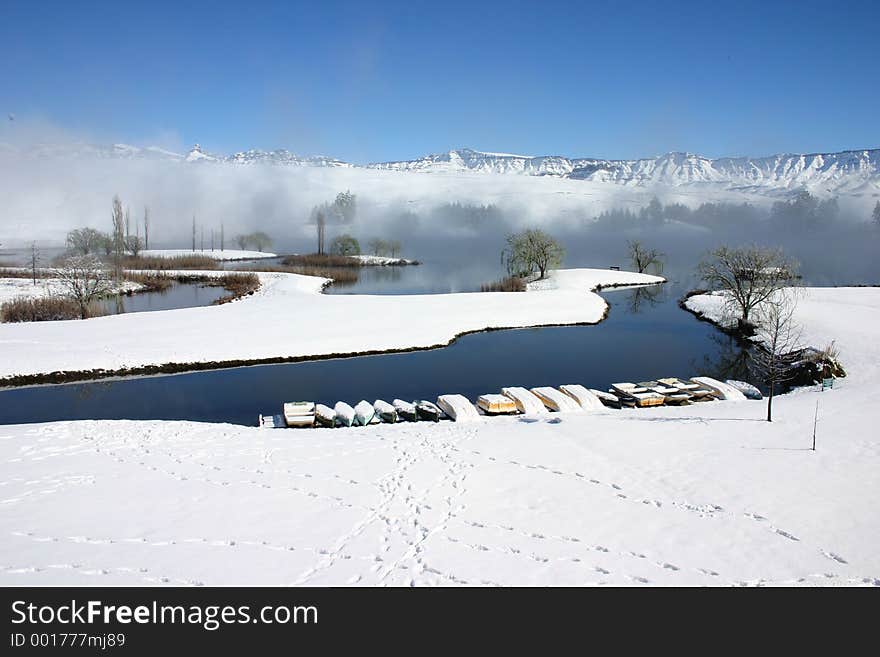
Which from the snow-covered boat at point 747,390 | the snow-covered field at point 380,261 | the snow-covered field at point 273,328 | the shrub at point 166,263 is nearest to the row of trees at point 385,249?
the snow-covered field at point 380,261

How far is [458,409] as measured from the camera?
23.6 meters

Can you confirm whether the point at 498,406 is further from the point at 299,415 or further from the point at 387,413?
the point at 299,415

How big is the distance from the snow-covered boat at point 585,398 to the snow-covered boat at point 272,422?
1293 cm

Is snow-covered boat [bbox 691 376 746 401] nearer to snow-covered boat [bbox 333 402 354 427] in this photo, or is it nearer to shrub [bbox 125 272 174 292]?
snow-covered boat [bbox 333 402 354 427]

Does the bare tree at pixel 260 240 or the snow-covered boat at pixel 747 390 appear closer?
the snow-covered boat at pixel 747 390

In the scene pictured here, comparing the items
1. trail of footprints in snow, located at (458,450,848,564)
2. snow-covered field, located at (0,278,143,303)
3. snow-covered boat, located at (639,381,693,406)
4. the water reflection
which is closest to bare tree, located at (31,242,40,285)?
snow-covered field, located at (0,278,143,303)

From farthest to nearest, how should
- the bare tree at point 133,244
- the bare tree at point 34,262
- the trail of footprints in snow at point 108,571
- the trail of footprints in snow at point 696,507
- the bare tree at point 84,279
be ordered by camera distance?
1. the bare tree at point 133,244
2. the bare tree at point 34,262
3. the bare tree at point 84,279
4. the trail of footprints in snow at point 696,507
5. the trail of footprints in snow at point 108,571

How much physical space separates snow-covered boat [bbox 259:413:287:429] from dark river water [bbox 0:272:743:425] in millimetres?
975

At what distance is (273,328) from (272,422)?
59.3ft

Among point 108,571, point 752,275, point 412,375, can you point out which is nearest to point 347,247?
point 752,275

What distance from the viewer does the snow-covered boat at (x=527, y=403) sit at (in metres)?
24.1

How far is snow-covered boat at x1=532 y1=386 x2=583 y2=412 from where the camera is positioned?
2459 cm

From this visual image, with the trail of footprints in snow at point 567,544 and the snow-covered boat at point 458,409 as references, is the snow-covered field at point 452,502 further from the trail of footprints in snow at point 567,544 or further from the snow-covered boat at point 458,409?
the snow-covered boat at point 458,409
